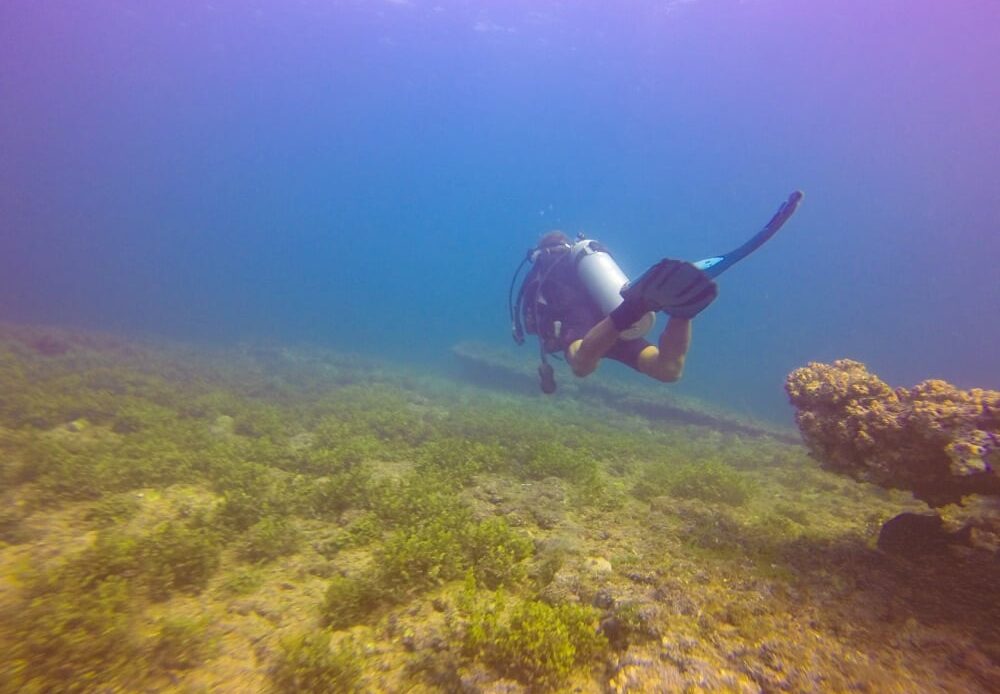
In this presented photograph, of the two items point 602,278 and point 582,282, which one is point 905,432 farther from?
point 582,282

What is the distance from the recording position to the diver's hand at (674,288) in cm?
524

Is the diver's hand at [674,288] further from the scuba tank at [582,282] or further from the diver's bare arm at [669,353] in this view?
the scuba tank at [582,282]

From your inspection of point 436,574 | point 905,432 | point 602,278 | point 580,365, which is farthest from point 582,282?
point 436,574

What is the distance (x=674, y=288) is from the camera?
541 centimetres

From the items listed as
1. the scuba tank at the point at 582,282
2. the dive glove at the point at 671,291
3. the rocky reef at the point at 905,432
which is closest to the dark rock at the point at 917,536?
the rocky reef at the point at 905,432

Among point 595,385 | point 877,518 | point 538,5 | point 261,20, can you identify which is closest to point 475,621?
point 877,518

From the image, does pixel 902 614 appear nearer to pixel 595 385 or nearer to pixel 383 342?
pixel 595 385

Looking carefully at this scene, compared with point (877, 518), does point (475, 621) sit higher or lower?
lower

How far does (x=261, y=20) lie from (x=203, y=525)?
69.3 m

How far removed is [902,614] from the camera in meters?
3.70

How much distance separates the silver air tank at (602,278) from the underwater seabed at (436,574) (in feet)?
9.72

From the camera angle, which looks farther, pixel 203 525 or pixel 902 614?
pixel 203 525

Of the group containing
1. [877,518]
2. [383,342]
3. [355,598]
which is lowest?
[355,598]

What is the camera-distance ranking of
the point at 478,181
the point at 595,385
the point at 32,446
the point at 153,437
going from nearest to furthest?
the point at 32,446 → the point at 153,437 → the point at 595,385 → the point at 478,181
